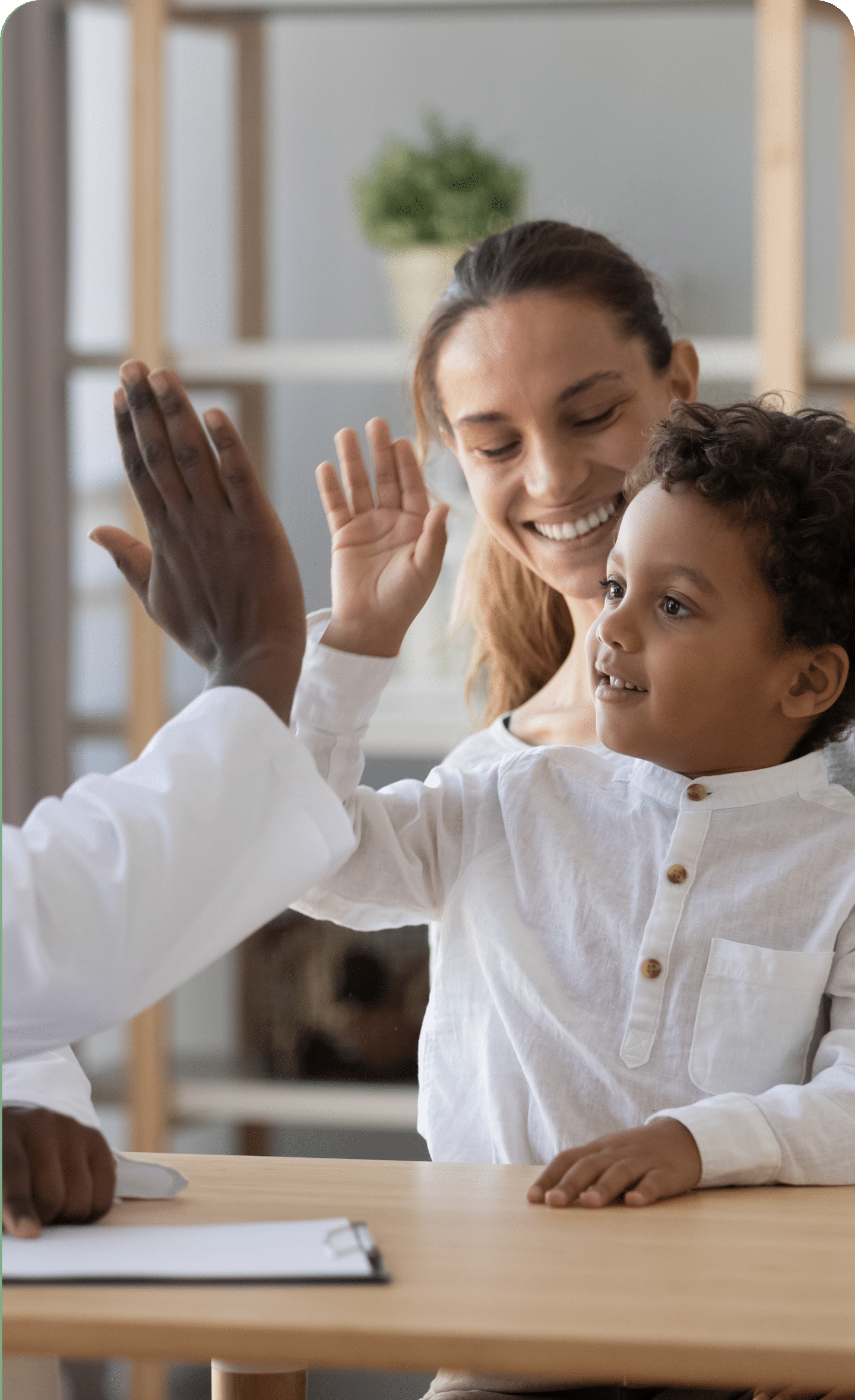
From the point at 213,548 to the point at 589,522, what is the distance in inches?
26.1

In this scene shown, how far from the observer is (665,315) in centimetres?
146

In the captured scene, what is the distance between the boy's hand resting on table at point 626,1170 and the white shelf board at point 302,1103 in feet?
5.87

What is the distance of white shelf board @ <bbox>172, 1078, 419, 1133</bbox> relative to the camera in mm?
2564

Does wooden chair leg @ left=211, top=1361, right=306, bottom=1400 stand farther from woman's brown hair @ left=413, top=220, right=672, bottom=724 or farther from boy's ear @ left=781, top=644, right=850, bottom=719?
woman's brown hair @ left=413, top=220, right=672, bottom=724

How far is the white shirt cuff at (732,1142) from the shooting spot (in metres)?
0.81

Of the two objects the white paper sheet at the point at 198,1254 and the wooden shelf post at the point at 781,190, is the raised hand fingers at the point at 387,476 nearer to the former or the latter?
the white paper sheet at the point at 198,1254

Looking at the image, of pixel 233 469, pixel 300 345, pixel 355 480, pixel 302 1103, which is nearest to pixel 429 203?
pixel 300 345

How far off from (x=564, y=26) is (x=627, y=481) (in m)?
1.78

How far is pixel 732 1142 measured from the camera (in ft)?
2.69

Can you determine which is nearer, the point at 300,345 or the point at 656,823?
the point at 656,823

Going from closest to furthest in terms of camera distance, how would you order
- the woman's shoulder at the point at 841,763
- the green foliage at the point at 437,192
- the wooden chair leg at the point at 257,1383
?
the wooden chair leg at the point at 257,1383, the woman's shoulder at the point at 841,763, the green foliage at the point at 437,192

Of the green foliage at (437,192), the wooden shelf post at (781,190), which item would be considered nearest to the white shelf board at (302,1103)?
the wooden shelf post at (781,190)

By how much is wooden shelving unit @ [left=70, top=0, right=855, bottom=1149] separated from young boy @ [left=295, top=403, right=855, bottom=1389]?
1.37 meters

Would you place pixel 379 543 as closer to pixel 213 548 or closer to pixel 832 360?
pixel 213 548
